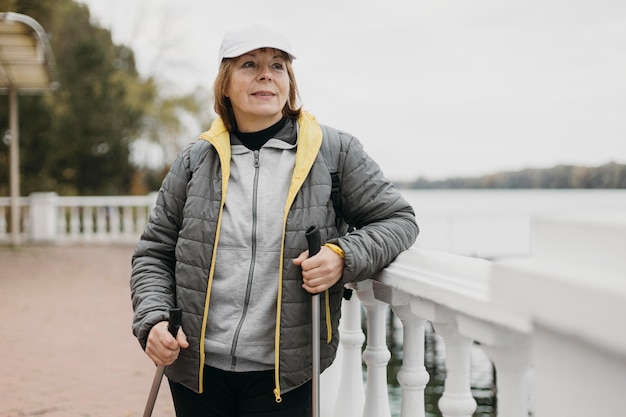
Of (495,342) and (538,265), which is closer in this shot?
(538,265)

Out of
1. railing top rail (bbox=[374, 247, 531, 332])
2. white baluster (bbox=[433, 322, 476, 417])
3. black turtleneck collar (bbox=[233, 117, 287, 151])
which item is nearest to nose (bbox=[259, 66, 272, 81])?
black turtleneck collar (bbox=[233, 117, 287, 151])

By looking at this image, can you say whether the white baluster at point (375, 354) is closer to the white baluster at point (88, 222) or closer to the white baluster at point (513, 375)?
the white baluster at point (513, 375)

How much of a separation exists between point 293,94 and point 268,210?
423 millimetres

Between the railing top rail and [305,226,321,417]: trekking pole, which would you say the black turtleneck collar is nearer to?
[305,226,321,417]: trekking pole

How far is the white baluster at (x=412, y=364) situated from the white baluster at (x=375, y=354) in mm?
213

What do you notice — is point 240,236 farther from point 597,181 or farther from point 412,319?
point 597,181

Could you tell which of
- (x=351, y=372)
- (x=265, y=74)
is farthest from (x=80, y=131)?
(x=265, y=74)

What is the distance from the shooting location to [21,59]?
13016mm

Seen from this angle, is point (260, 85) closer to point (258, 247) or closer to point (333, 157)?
point (333, 157)

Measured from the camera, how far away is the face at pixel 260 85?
225 centimetres

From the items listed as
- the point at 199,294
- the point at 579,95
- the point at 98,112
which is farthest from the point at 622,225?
the point at 579,95

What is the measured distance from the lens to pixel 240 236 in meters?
2.16

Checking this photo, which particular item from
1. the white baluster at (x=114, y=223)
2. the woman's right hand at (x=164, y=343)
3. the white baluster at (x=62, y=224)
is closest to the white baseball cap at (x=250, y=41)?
the woman's right hand at (x=164, y=343)

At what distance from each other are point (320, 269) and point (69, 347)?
5.53 meters
